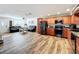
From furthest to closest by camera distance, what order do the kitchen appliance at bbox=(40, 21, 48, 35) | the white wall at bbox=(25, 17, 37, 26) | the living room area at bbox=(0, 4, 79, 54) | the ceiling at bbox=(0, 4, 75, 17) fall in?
the white wall at bbox=(25, 17, 37, 26), the kitchen appliance at bbox=(40, 21, 48, 35), the living room area at bbox=(0, 4, 79, 54), the ceiling at bbox=(0, 4, 75, 17)

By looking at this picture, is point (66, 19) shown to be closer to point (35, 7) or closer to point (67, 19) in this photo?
point (67, 19)

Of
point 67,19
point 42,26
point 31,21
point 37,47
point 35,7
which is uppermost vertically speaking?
point 35,7

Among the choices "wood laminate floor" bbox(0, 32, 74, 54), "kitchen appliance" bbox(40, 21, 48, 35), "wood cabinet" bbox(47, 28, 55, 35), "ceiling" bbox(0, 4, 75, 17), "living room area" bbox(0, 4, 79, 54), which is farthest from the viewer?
"kitchen appliance" bbox(40, 21, 48, 35)

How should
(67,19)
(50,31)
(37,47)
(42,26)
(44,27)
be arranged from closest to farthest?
(37,47) → (67,19) → (50,31) → (44,27) → (42,26)

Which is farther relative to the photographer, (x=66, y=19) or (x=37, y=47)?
(x=66, y=19)

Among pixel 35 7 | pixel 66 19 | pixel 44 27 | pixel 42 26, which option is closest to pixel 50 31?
pixel 44 27

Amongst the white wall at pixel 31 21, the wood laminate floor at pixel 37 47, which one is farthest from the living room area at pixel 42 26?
the white wall at pixel 31 21

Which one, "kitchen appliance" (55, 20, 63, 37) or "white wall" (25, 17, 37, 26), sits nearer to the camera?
"kitchen appliance" (55, 20, 63, 37)

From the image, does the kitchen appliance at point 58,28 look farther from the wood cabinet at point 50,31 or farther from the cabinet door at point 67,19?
the wood cabinet at point 50,31

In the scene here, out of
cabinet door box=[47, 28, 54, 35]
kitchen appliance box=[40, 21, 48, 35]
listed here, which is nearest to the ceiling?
cabinet door box=[47, 28, 54, 35]

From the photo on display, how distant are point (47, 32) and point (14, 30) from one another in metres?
4.68

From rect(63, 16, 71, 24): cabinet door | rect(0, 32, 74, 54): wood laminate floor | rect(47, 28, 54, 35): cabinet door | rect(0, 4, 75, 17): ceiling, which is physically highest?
rect(0, 4, 75, 17): ceiling

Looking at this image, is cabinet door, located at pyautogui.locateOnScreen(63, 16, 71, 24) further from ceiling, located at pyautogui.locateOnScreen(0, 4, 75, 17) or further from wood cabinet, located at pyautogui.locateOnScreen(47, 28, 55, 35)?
ceiling, located at pyautogui.locateOnScreen(0, 4, 75, 17)
